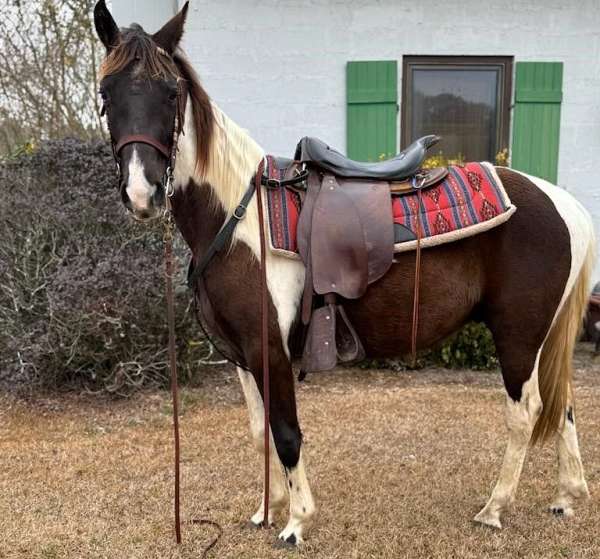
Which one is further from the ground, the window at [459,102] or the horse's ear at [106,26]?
the window at [459,102]

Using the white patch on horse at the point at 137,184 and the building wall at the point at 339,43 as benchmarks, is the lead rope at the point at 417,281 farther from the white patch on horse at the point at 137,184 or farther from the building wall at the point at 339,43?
the building wall at the point at 339,43

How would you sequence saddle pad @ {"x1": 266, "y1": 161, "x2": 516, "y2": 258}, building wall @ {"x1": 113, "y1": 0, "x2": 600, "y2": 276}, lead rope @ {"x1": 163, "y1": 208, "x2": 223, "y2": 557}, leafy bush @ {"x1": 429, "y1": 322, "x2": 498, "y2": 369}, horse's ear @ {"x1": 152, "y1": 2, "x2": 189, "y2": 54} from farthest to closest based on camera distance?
→ building wall @ {"x1": 113, "y1": 0, "x2": 600, "y2": 276} → leafy bush @ {"x1": 429, "y1": 322, "x2": 498, "y2": 369} → saddle pad @ {"x1": 266, "y1": 161, "x2": 516, "y2": 258} → lead rope @ {"x1": 163, "y1": 208, "x2": 223, "y2": 557} → horse's ear @ {"x1": 152, "y1": 2, "x2": 189, "y2": 54}

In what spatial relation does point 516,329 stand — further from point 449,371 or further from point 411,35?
point 411,35

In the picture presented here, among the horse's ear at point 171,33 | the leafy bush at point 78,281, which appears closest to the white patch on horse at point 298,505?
the horse's ear at point 171,33

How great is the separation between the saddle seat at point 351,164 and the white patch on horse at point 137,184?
72 centimetres

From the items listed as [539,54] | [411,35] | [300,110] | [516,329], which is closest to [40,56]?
[300,110]

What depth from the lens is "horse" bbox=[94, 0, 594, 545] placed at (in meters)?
2.03

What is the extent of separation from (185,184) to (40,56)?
6.64 m

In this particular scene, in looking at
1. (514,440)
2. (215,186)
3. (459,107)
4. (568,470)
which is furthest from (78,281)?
(459,107)

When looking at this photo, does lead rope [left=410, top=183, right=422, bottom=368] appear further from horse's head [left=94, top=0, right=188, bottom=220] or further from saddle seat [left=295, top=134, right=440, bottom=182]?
horse's head [left=94, top=0, right=188, bottom=220]

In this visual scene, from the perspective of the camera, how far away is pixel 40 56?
738 cm

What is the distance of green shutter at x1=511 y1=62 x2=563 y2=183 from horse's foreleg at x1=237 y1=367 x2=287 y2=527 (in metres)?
4.09

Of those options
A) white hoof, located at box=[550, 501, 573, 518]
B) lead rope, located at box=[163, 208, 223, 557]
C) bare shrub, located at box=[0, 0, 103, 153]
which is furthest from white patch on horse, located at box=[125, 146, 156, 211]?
bare shrub, located at box=[0, 0, 103, 153]

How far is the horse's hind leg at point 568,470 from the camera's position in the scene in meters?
2.54
